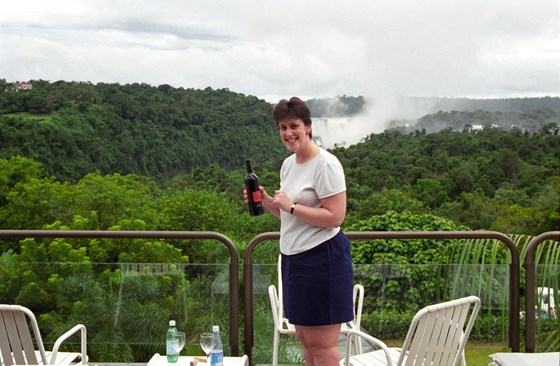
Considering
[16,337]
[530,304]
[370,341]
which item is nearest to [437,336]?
[370,341]

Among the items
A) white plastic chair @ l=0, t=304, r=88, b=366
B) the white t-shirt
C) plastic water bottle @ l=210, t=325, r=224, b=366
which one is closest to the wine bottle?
the white t-shirt

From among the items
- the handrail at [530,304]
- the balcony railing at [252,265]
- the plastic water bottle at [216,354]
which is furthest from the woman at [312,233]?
the handrail at [530,304]

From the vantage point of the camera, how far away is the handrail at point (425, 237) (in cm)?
389

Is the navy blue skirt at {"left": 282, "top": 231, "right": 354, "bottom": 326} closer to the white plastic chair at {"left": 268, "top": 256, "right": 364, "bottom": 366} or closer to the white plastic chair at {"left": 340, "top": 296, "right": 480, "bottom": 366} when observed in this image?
the white plastic chair at {"left": 340, "top": 296, "right": 480, "bottom": 366}

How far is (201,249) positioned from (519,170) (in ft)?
26.1

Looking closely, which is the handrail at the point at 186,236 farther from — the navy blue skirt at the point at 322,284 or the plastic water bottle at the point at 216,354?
the navy blue skirt at the point at 322,284

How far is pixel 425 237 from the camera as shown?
3.97 meters

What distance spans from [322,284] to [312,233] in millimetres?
188

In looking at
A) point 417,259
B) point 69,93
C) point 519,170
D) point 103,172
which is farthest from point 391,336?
point 69,93

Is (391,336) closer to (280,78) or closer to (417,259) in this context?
(417,259)

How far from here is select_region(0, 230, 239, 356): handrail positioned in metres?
3.87

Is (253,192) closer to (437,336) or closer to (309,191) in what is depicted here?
(309,191)

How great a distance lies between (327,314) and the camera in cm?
281

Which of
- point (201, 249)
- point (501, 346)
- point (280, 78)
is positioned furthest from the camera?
point (280, 78)
